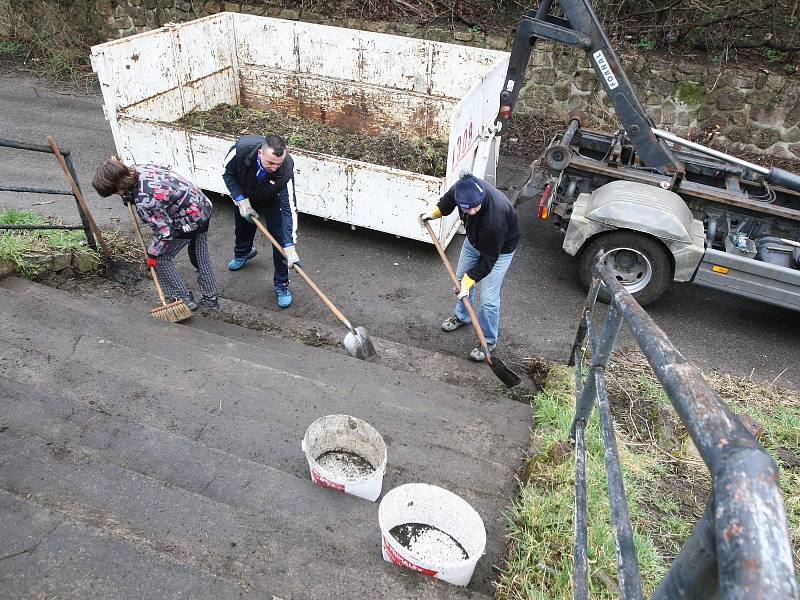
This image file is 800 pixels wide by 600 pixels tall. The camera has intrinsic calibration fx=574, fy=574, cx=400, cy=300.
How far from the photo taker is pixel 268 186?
497cm

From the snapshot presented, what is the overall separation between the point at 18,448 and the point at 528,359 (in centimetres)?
A: 389

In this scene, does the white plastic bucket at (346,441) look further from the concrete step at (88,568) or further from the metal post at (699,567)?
the metal post at (699,567)

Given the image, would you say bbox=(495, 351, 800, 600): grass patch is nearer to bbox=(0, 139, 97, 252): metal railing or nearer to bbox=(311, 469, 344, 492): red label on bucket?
bbox=(311, 469, 344, 492): red label on bucket

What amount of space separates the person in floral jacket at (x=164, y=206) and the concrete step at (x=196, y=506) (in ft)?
5.89

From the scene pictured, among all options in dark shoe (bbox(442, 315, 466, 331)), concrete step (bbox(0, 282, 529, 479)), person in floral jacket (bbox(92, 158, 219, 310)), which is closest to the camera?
concrete step (bbox(0, 282, 529, 479))

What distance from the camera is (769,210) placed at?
563 centimetres

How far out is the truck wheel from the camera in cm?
564

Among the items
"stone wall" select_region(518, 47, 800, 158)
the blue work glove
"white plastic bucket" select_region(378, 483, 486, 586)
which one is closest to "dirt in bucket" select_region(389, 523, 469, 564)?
"white plastic bucket" select_region(378, 483, 486, 586)

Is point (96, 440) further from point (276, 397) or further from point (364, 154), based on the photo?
point (364, 154)

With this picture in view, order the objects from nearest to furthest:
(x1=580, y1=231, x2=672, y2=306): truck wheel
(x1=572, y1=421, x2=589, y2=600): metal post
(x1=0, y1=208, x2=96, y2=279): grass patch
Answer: (x1=572, y1=421, x2=589, y2=600): metal post → (x1=0, y1=208, x2=96, y2=279): grass patch → (x1=580, y1=231, x2=672, y2=306): truck wheel

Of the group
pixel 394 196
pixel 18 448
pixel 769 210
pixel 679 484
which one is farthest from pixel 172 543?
pixel 769 210

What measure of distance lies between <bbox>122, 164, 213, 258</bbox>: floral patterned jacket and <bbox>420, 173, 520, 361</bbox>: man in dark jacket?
1951 mm

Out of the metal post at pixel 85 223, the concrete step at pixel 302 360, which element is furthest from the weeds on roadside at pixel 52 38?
the concrete step at pixel 302 360

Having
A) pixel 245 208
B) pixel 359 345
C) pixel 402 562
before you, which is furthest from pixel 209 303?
pixel 402 562
